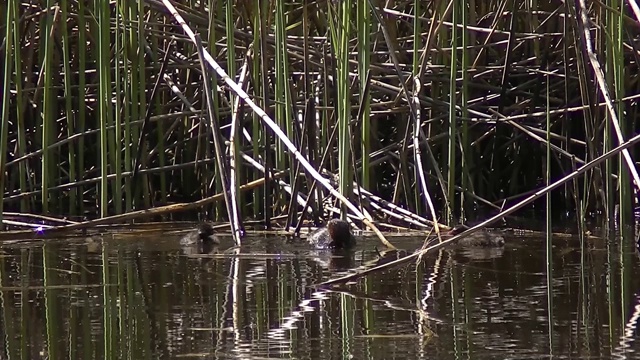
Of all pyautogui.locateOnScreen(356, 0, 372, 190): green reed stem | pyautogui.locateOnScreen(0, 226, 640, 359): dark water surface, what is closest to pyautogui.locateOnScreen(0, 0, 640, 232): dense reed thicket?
pyautogui.locateOnScreen(356, 0, 372, 190): green reed stem

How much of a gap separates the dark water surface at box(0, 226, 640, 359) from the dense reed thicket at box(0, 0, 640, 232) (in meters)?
0.46

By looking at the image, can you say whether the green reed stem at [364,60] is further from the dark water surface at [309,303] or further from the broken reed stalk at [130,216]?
the broken reed stalk at [130,216]

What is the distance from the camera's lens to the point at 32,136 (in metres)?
6.91

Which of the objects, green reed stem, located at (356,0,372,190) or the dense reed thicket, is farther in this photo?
the dense reed thicket

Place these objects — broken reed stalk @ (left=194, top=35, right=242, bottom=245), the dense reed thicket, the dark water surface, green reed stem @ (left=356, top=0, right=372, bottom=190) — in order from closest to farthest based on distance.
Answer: the dark water surface → broken reed stalk @ (left=194, top=35, right=242, bottom=245) → green reed stem @ (left=356, top=0, right=372, bottom=190) → the dense reed thicket

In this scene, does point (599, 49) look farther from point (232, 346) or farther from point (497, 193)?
point (232, 346)

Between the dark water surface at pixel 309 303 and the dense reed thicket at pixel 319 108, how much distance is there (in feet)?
1.52

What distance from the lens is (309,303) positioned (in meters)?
3.82

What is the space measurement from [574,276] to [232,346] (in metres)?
1.57

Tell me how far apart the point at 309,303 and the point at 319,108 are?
2.16 metres

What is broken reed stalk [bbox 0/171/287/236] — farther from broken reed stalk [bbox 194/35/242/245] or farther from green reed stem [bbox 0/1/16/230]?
broken reed stalk [bbox 194/35/242/245]

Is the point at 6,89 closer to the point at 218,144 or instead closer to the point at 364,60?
the point at 218,144

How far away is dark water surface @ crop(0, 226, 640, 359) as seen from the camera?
123 inches

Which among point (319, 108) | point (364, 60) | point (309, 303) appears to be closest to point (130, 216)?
point (319, 108)
